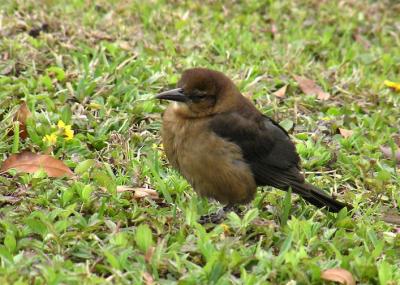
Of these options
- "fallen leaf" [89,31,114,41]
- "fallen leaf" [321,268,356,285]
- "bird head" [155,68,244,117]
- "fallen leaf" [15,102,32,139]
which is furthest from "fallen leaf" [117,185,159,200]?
"fallen leaf" [89,31,114,41]

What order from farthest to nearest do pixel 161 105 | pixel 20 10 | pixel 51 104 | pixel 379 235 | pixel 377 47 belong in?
pixel 377 47 → pixel 20 10 → pixel 161 105 → pixel 51 104 → pixel 379 235

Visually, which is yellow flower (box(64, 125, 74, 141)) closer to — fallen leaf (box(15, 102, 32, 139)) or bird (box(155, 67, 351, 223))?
fallen leaf (box(15, 102, 32, 139))

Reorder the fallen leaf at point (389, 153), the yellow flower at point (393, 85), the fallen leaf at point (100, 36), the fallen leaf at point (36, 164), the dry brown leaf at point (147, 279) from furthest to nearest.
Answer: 1. the fallen leaf at point (100, 36)
2. the yellow flower at point (393, 85)
3. the fallen leaf at point (389, 153)
4. the fallen leaf at point (36, 164)
5. the dry brown leaf at point (147, 279)

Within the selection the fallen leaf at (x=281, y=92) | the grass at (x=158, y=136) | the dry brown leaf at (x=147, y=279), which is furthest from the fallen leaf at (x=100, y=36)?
the dry brown leaf at (x=147, y=279)

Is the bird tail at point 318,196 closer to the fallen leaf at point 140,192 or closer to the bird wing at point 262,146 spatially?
the bird wing at point 262,146

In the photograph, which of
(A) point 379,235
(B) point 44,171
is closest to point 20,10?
(B) point 44,171

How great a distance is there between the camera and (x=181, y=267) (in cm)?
427

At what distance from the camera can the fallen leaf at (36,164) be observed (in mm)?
5273

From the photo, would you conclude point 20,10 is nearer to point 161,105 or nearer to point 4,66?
point 4,66

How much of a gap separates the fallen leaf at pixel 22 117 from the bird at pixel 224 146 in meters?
1.16

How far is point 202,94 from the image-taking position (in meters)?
5.16

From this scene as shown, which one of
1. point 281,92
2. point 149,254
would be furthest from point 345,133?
point 149,254

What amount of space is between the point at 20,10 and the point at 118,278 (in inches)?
174

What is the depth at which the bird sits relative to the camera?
493 cm
